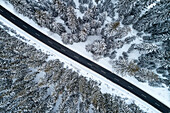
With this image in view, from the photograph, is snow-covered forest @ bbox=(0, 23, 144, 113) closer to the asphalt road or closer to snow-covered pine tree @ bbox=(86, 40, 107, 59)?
the asphalt road

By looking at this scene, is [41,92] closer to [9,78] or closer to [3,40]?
[9,78]

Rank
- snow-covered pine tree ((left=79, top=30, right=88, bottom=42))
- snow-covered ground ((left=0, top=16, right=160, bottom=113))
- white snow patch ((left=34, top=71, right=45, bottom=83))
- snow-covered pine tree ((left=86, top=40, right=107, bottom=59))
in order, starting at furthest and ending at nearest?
Answer: 1. snow-covered ground ((left=0, top=16, right=160, bottom=113))
2. snow-covered pine tree ((left=79, top=30, right=88, bottom=42))
3. white snow patch ((left=34, top=71, right=45, bottom=83))
4. snow-covered pine tree ((left=86, top=40, right=107, bottom=59))

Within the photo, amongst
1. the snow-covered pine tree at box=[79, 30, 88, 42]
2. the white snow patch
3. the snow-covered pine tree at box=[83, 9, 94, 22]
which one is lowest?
the white snow patch

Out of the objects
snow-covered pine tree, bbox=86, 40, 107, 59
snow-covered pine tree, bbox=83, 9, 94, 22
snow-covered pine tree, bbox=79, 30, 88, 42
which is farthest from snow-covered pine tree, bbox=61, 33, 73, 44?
snow-covered pine tree, bbox=83, 9, 94, 22

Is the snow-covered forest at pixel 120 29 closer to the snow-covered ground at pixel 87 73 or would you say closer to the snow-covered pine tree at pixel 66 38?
the snow-covered pine tree at pixel 66 38

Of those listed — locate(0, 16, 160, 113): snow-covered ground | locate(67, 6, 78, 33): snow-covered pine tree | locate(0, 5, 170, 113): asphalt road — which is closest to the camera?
locate(67, 6, 78, 33): snow-covered pine tree

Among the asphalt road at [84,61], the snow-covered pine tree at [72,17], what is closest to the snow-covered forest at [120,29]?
the snow-covered pine tree at [72,17]

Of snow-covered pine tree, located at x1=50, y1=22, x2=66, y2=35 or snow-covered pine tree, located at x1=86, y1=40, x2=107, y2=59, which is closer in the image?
snow-covered pine tree, located at x1=86, y1=40, x2=107, y2=59

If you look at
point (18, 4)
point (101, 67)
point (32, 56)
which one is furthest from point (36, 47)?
point (101, 67)
